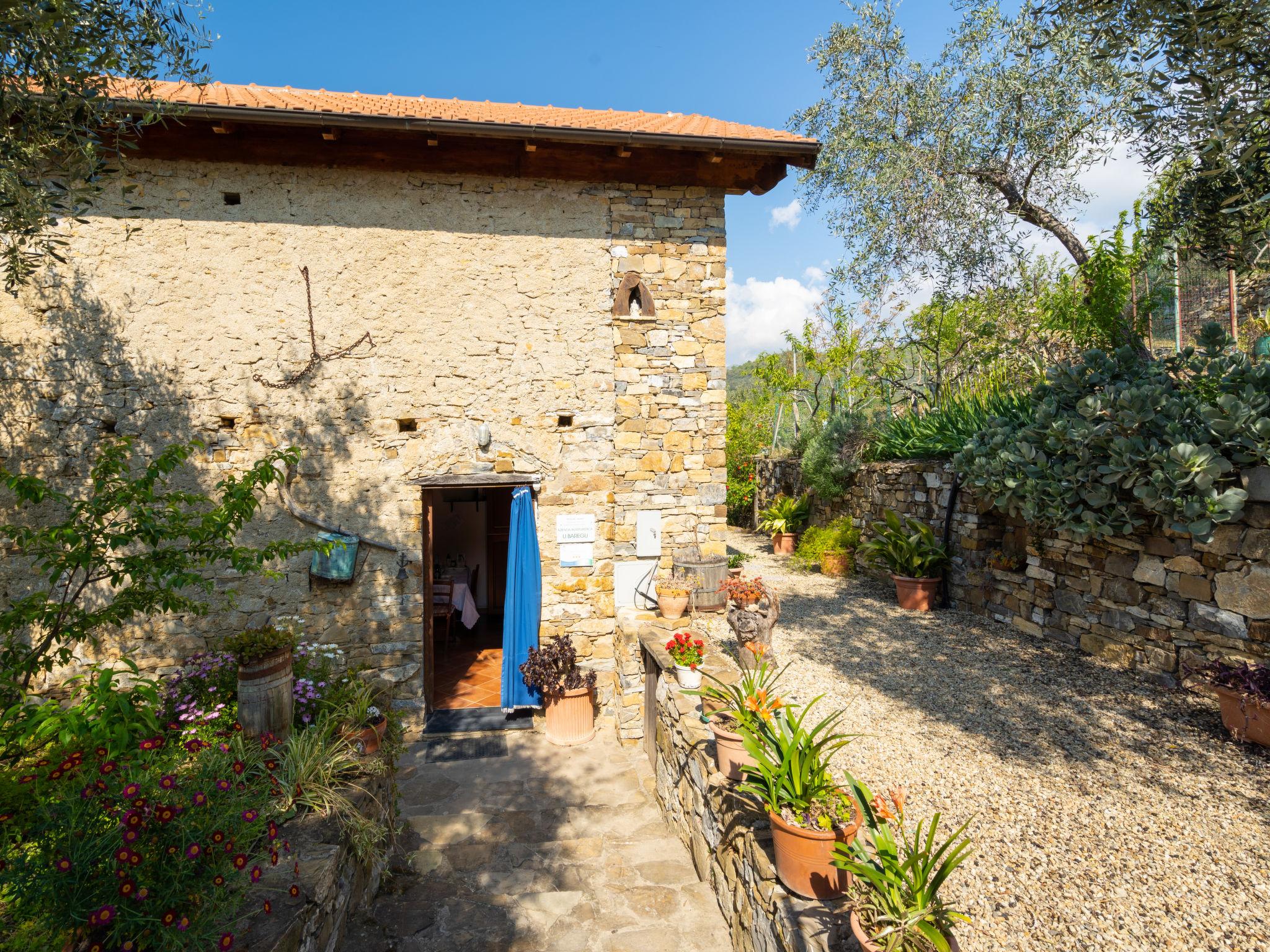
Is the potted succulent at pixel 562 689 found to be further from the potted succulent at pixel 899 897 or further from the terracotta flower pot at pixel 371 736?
the potted succulent at pixel 899 897

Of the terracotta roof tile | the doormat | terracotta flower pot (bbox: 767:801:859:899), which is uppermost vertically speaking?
the terracotta roof tile

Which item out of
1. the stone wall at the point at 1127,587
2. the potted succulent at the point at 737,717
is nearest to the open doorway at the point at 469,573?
the potted succulent at the point at 737,717

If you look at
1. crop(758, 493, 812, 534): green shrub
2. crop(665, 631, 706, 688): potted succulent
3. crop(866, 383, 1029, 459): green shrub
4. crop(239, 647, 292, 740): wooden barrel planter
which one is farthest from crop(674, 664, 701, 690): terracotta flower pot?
crop(758, 493, 812, 534): green shrub

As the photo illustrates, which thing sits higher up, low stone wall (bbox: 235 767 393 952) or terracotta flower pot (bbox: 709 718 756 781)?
terracotta flower pot (bbox: 709 718 756 781)

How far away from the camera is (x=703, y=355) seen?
21.6 feet

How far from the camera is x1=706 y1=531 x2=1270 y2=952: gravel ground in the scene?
2.83 metres

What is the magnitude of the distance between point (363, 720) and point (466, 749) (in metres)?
1.41

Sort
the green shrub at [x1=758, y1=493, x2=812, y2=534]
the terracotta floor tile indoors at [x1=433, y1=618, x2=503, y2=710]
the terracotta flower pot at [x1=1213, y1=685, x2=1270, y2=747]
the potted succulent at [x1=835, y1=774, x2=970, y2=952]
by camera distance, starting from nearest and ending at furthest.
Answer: the potted succulent at [x1=835, y1=774, x2=970, y2=952] → the terracotta flower pot at [x1=1213, y1=685, x2=1270, y2=747] → the terracotta floor tile indoors at [x1=433, y1=618, x2=503, y2=710] → the green shrub at [x1=758, y1=493, x2=812, y2=534]

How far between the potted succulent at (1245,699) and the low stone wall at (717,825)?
3483mm

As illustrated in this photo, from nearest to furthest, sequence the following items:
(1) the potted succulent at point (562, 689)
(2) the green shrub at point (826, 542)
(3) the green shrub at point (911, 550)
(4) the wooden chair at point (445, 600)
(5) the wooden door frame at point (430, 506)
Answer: (1) the potted succulent at point (562, 689) < (5) the wooden door frame at point (430, 506) < (3) the green shrub at point (911, 550) < (4) the wooden chair at point (445, 600) < (2) the green shrub at point (826, 542)

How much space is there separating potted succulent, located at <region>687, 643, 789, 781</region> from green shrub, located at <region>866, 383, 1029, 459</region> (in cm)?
503

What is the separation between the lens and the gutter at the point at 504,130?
5.31m

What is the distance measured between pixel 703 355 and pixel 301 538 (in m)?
4.47

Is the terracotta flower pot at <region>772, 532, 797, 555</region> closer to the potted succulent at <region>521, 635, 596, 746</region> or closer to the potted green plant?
the potted green plant
